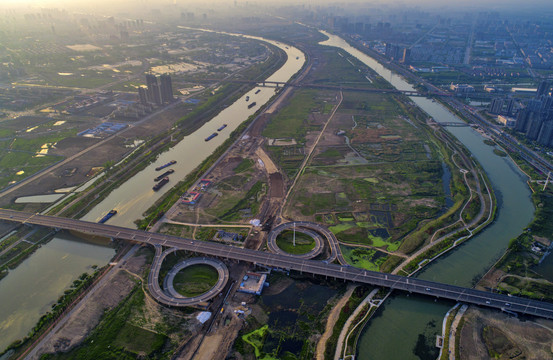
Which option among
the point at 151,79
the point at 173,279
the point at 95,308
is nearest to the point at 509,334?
the point at 173,279

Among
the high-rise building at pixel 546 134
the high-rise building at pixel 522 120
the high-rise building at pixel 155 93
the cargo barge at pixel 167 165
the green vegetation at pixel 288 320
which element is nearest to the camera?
the green vegetation at pixel 288 320

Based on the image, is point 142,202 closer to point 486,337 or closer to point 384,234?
point 384,234

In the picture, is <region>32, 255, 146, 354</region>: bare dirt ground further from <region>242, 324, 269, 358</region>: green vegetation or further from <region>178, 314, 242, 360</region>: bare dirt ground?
<region>242, 324, 269, 358</region>: green vegetation

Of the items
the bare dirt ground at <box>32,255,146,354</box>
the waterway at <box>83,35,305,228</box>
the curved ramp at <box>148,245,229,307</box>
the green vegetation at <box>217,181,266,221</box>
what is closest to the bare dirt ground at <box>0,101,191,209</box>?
the waterway at <box>83,35,305,228</box>

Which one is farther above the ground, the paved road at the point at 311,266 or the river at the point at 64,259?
the paved road at the point at 311,266

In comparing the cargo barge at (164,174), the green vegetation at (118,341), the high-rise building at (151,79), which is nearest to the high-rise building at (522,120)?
the cargo barge at (164,174)

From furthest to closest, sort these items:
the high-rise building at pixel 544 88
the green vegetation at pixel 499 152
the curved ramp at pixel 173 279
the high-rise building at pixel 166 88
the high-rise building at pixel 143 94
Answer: the high-rise building at pixel 544 88 < the high-rise building at pixel 166 88 < the high-rise building at pixel 143 94 < the green vegetation at pixel 499 152 < the curved ramp at pixel 173 279

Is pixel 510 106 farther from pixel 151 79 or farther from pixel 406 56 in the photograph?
pixel 151 79

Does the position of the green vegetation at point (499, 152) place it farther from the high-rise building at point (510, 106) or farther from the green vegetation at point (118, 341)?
the green vegetation at point (118, 341)

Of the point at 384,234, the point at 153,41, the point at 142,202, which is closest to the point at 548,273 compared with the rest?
the point at 384,234
